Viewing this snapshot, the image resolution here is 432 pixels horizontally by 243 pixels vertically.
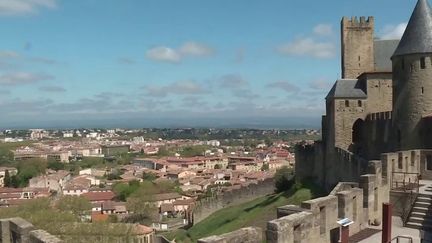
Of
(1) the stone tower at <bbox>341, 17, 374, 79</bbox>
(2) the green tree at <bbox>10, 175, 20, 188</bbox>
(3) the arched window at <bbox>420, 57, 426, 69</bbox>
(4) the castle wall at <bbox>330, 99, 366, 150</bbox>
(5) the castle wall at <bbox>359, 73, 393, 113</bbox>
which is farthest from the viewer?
(2) the green tree at <bbox>10, 175, 20, 188</bbox>

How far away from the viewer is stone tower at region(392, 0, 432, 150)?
24.4 meters

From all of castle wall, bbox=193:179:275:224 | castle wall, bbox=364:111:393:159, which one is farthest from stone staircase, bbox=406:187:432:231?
castle wall, bbox=193:179:275:224

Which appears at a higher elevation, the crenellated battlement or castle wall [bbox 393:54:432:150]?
the crenellated battlement

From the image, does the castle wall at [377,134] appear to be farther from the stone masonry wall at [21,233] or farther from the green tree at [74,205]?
the green tree at [74,205]

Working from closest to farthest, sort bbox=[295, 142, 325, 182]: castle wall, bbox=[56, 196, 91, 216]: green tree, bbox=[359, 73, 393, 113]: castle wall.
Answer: bbox=[359, 73, 393, 113]: castle wall
bbox=[295, 142, 325, 182]: castle wall
bbox=[56, 196, 91, 216]: green tree

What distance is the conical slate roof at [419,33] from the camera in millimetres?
24625

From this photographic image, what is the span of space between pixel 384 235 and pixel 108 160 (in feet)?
605

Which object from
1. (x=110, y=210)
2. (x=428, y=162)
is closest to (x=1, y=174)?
(x=110, y=210)

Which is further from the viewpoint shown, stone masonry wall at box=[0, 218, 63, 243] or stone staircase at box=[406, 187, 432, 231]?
stone staircase at box=[406, 187, 432, 231]

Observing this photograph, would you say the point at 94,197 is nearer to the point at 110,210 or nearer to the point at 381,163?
the point at 110,210

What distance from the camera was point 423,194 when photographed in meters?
13.9

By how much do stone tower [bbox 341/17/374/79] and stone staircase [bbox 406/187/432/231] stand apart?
2450 cm

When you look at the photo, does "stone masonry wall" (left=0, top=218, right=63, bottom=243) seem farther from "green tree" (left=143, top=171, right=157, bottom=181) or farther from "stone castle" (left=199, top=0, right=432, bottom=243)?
"green tree" (left=143, top=171, right=157, bottom=181)

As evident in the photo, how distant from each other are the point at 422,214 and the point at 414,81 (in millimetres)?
13147
